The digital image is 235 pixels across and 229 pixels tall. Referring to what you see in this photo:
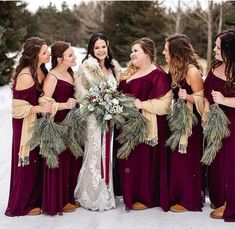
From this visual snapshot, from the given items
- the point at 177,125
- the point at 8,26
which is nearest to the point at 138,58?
the point at 177,125

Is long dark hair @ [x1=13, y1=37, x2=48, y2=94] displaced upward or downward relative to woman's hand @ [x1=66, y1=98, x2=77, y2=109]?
upward

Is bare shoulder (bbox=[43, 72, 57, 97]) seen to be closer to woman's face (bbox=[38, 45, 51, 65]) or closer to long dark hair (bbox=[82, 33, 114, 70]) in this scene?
woman's face (bbox=[38, 45, 51, 65])

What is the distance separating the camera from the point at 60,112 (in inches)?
192

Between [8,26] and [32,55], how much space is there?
15.2 metres

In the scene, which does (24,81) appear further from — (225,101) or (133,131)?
(225,101)

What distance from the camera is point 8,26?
1916cm

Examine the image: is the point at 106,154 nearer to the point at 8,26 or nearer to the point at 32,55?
the point at 32,55

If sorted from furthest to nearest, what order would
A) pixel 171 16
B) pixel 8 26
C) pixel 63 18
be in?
pixel 63 18 < pixel 171 16 < pixel 8 26

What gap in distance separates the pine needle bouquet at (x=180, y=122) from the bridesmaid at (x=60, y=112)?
1.12 metres

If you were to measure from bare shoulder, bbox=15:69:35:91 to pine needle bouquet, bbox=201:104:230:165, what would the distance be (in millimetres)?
1910

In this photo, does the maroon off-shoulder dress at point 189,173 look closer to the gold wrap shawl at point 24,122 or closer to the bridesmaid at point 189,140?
the bridesmaid at point 189,140

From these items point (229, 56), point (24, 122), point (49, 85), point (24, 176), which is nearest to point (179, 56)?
point (229, 56)

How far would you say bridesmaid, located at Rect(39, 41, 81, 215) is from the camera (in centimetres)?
479

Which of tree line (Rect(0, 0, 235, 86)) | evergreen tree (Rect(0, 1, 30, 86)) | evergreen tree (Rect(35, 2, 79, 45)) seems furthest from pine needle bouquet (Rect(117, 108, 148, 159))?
evergreen tree (Rect(35, 2, 79, 45))
